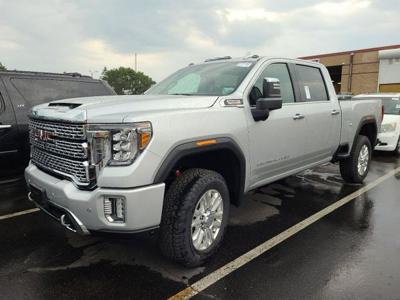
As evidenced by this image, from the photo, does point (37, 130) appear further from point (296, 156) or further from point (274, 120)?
point (296, 156)

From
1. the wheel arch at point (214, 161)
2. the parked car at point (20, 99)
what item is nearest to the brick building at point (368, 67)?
the parked car at point (20, 99)

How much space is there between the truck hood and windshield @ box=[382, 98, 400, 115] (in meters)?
8.12

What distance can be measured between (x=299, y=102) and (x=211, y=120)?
1.78 metres

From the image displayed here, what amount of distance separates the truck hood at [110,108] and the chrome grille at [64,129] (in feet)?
0.19

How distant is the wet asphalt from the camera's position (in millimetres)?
2980

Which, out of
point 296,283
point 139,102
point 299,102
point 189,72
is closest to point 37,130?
point 139,102

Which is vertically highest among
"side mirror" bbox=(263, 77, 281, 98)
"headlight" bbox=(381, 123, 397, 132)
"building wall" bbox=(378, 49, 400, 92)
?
"building wall" bbox=(378, 49, 400, 92)

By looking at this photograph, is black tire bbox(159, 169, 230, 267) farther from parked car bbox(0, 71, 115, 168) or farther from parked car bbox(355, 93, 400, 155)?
parked car bbox(355, 93, 400, 155)

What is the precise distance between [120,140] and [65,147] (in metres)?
0.59

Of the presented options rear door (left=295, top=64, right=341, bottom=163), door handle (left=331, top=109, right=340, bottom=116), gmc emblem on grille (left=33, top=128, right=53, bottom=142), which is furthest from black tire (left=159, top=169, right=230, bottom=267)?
door handle (left=331, top=109, right=340, bottom=116)

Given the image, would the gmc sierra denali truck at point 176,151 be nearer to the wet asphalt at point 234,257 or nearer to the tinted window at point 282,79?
the tinted window at point 282,79

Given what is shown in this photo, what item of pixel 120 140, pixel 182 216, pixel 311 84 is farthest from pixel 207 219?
pixel 311 84

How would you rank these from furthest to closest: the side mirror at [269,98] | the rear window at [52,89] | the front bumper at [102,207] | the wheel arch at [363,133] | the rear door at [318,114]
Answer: the wheel arch at [363,133] → the rear window at [52,89] → the rear door at [318,114] → the side mirror at [269,98] → the front bumper at [102,207]

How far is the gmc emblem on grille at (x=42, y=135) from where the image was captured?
3.31 meters
